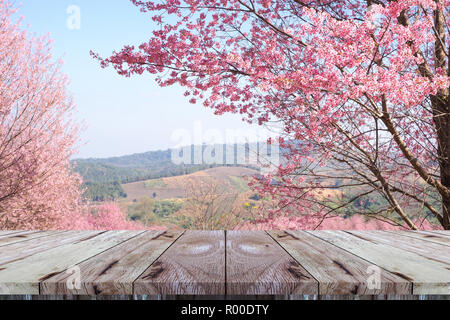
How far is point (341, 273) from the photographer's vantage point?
0.99m

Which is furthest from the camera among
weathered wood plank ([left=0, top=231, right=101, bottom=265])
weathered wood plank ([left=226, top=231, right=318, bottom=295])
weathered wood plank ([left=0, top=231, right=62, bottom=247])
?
weathered wood plank ([left=0, top=231, right=62, bottom=247])

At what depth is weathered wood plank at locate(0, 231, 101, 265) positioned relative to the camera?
3.84 feet

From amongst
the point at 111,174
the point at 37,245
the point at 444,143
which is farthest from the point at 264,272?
the point at 111,174

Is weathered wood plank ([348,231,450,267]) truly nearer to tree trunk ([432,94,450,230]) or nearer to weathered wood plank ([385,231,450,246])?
weathered wood plank ([385,231,450,246])

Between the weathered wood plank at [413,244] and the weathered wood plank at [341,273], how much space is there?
0.90 feet

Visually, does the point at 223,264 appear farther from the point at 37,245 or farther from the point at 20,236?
the point at 20,236

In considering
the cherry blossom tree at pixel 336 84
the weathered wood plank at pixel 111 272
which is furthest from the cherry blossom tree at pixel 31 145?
the weathered wood plank at pixel 111 272

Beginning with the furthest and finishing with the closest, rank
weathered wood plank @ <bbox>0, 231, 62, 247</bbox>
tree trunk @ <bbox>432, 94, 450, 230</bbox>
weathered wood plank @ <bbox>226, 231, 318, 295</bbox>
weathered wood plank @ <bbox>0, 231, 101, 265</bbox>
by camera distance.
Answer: tree trunk @ <bbox>432, 94, 450, 230</bbox>, weathered wood plank @ <bbox>0, 231, 62, 247</bbox>, weathered wood plank @ <bbox>0, 231, 101, 265</bbox>, weathered wood plank @ <bbox>226, 231, 318, 295</bbox>

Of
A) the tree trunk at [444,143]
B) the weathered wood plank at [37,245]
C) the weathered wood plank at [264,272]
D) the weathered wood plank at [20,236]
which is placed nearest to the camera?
the weathered wood plank at [264,272]

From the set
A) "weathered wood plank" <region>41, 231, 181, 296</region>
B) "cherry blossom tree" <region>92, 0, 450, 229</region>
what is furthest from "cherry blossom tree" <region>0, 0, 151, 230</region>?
"weathered wood plank" <region>41, 231, 181, 296</region>

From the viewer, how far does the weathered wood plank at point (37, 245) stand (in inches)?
46.1

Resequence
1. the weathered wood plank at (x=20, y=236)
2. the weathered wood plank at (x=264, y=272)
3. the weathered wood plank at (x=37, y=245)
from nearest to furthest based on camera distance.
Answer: the weathered wood plank at (x=264, y=272) → the weathered wood plank at (x=37, y=245) → the weathered wood plank at (x=20, y=236)

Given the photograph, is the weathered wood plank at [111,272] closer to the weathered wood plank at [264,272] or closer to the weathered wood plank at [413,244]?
the weathered wood plank at [264,272]
